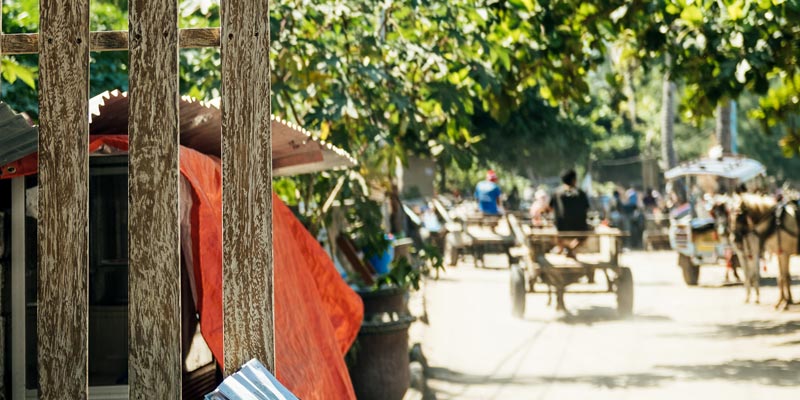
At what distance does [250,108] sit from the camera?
3.03m

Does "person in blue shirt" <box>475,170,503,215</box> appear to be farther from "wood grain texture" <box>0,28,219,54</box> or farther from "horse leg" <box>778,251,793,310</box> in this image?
"wood grain texture" <box>0,28,219,54</box>

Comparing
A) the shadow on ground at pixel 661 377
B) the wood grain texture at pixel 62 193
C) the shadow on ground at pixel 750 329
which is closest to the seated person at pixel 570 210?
the shadow on ground at pixel 750 329

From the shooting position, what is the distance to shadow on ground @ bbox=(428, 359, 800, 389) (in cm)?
928

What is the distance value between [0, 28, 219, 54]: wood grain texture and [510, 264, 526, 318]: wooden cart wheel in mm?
11164

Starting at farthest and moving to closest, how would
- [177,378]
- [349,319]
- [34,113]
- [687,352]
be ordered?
[687,352]
[34,113]
[349,319]
[177,378]

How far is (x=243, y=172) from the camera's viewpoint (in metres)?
3.02

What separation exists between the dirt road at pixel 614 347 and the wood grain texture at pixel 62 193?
6.25 meters

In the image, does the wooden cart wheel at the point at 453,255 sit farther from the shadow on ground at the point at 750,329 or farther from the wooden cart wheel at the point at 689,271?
the shadow on ground at the point at 750,329

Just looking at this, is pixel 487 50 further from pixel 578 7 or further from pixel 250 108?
pixel 250 108

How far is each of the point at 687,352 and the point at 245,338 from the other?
29.5ft

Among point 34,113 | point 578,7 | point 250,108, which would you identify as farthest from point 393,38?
point 250,108

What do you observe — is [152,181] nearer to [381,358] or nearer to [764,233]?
[381,358]

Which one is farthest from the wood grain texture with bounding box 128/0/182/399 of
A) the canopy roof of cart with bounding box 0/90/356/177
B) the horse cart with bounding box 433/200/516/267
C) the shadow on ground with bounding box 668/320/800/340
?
the horse cart with bounding box 433/200/516/267

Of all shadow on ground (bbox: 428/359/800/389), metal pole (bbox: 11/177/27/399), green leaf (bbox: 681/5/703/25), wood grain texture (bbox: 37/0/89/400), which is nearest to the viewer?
wood grain texture (bbox: 37/0/89/400)
